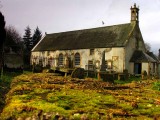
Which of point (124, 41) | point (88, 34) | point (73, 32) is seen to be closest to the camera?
point (124, 41)

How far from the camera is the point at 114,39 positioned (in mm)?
56250

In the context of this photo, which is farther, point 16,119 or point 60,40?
point 60,40

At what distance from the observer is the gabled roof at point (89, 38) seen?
55969 millimetres

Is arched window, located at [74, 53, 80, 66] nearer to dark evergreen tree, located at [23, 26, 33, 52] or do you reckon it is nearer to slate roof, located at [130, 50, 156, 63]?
slate roof, located at [130, 50, 156, 63]

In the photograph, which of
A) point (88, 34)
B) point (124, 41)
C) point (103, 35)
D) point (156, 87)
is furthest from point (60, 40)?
point (156, 87)

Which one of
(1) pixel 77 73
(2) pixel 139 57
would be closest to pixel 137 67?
(2) pixel 139 57

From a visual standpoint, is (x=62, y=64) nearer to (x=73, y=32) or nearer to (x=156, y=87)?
(x=73, y=32)

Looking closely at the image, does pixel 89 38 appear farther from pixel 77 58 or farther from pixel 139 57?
pixel 139 57

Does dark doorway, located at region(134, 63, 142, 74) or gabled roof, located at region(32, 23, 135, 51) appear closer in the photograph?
dark doorway, located at region(134, 63, 142, 74)

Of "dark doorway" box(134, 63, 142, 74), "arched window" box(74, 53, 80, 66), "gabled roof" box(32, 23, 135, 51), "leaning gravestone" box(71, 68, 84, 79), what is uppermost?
"gabled roof" box(32, 23, 135, 51)

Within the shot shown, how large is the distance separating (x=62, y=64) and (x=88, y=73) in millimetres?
27004

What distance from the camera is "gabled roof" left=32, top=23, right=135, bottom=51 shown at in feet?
184

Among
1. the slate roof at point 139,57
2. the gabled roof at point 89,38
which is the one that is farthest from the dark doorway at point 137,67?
the gabled roof at point 89,38

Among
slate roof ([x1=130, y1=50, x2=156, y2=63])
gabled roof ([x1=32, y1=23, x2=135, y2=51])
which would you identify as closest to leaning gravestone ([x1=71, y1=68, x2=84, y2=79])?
gabled roof ([x1=32, y1=23, x2=135, y2=51])
